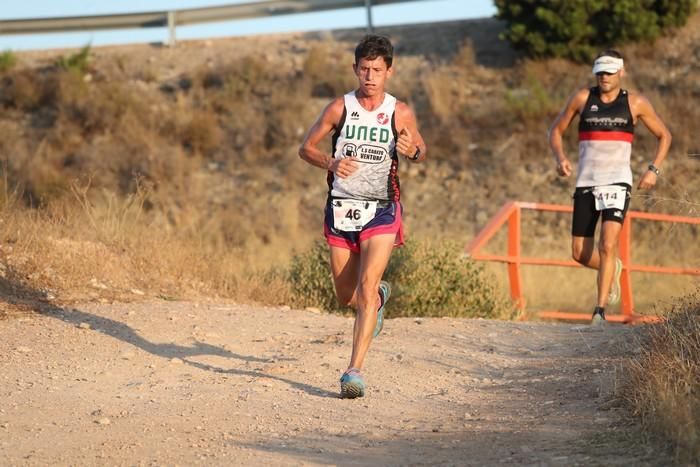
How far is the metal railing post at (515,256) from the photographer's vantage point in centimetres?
1377

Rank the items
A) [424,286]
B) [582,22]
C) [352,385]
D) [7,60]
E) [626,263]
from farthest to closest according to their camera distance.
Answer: [7,60], [582,22], [626,263], [424,286], [352,385]

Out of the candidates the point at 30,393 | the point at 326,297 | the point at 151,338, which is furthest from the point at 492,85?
the point at 30,393

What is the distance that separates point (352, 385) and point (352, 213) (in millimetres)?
1099

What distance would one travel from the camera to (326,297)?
44.6 ft

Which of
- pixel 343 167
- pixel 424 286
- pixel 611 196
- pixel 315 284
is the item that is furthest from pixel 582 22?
pixel 343 167

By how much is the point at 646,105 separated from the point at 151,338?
15.7 feet

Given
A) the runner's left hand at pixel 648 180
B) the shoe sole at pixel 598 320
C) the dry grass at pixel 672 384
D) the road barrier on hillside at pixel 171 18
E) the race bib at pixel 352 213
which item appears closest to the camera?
the dry grass at pixel 672 384

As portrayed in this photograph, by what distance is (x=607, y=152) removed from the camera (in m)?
11.5

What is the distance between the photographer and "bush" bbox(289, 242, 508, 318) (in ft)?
43.8

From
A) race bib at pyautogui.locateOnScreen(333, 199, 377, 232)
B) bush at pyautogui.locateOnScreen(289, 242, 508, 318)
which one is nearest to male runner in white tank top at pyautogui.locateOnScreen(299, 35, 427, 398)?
race bib at pyautogui.locateOnScreen(333, 199, 377, 232)

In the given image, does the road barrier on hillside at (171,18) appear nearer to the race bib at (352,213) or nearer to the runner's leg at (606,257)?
the runner's leg at (606,257)

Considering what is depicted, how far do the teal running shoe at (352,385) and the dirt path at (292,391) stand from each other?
6 centimetres

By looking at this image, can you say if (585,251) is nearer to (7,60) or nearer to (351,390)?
(351,390)

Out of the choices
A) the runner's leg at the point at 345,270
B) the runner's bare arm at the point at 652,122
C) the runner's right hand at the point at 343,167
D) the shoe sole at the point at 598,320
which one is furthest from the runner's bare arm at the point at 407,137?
the runner's bare arm at the point at 652,122
